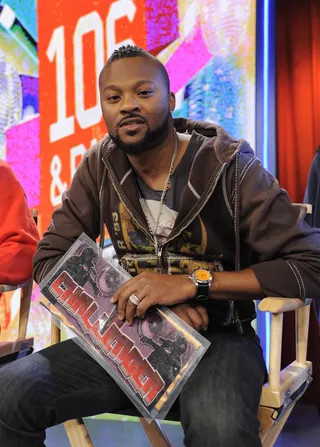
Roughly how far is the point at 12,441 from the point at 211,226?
810 mm

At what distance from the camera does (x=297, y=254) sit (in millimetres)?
1563

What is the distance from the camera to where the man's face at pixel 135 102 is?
66.0 inches

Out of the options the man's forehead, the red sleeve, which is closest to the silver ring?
the man's forehead

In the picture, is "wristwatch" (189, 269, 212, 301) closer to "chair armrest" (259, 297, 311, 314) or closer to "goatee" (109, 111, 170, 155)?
"chair armrest" (259, 297, 311, 314)

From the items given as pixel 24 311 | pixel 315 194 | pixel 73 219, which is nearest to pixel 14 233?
pixel 24 311

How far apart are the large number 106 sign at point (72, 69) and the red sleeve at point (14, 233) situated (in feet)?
3.30

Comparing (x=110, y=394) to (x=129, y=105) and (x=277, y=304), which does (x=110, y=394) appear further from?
(x=129, y=105)

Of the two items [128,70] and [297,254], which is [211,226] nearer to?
[297,254]

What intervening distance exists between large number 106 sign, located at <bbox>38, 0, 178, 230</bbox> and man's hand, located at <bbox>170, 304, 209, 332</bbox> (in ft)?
6.12

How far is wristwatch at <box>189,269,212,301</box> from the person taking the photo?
1544 mm

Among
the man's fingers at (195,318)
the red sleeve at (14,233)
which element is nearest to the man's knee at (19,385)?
the man's fingers at (195,318)

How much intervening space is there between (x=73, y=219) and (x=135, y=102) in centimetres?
46

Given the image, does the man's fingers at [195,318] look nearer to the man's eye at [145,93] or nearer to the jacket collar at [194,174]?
the jacket collar at [194,174]

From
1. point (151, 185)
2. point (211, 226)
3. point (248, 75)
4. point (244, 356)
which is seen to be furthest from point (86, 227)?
point (248, 75)
